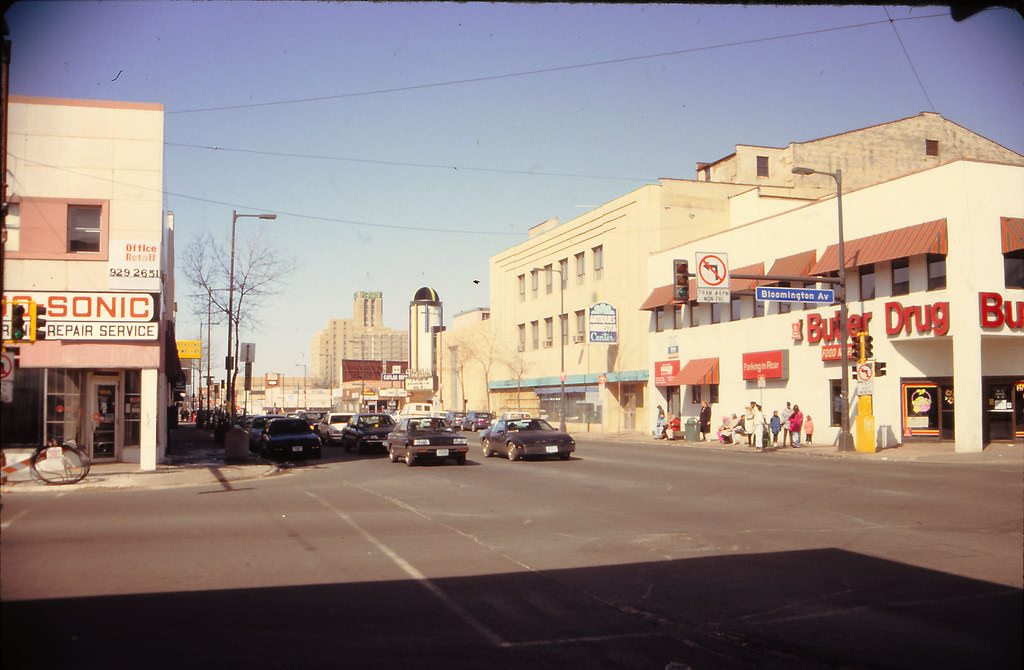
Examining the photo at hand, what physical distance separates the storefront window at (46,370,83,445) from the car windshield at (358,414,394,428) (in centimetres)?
1277

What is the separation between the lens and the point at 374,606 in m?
8.01

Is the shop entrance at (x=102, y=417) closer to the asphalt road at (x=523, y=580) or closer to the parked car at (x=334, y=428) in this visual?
the asphalt road at (x=523, y=580)

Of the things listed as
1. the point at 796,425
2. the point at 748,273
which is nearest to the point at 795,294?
the point at 796,425

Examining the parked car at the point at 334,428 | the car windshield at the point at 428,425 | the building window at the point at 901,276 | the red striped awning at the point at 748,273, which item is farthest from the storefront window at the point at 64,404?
the building window at the point at 901,276

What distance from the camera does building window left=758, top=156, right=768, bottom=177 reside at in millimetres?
60344

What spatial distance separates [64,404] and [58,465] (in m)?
5.44

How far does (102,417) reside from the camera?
2511cm

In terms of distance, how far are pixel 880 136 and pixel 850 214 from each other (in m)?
19.3

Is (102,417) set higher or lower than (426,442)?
higher

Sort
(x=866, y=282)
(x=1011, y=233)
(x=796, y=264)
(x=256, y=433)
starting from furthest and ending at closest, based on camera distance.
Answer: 1. (x=256, y=433)
2. (x=796, y=264)
3. (x=866, y=282)
4. (x=1011, y=233)

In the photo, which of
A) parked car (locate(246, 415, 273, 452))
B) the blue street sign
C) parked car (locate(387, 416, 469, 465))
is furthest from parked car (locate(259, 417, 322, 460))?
the blue street sign

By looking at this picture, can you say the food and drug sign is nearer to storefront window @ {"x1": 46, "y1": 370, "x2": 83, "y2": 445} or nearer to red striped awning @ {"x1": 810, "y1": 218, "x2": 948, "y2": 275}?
storefront window @ {"x1": 46, "y1": 370, "x2": 83, "y2": 445}

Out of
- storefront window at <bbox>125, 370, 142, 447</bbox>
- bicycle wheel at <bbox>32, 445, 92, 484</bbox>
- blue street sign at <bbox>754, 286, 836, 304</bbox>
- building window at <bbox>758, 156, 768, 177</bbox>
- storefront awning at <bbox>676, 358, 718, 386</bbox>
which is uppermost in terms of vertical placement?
building window at <bbox>758, 156, 768, 177</bbox>

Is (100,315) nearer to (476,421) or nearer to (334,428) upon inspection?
(334,428)
